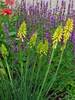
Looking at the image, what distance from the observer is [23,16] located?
221 inches

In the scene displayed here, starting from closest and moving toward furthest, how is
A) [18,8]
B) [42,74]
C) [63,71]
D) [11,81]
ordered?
[11,81] → [42,74] → [63,71] → [18,8]

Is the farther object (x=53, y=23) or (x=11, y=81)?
(x=53, y=23)

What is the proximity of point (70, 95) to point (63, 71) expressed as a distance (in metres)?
0.36

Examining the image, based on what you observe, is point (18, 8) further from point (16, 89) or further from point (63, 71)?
point (16, 89)

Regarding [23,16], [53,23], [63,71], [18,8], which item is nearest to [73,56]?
[63,71]

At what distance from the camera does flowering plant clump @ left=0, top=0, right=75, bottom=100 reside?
151 inches

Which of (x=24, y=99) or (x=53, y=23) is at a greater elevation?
(x=53, y=23)

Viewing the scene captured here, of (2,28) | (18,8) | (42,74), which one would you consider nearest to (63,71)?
(42,74)

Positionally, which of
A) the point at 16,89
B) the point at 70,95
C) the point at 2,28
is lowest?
the point at 70,95

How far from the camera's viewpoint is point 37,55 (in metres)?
4.29

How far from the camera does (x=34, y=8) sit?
5.66m

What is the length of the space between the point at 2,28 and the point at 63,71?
86cm

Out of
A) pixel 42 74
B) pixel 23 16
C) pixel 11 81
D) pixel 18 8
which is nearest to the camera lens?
pixel 11 81

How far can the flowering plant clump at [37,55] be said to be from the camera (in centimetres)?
383
